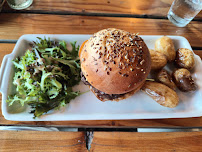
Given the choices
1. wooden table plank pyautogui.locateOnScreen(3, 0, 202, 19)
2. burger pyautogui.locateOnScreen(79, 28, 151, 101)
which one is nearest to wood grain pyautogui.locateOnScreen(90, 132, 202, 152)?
burger pyautogui.locateOnScreen(79, 28, 151, 101)

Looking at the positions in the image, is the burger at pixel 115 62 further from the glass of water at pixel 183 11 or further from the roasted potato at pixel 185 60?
the glass of water at pixel 183 11

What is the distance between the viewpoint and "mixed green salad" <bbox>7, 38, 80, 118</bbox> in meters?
1.00

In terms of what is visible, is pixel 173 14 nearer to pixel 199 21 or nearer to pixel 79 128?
pixel 199 21

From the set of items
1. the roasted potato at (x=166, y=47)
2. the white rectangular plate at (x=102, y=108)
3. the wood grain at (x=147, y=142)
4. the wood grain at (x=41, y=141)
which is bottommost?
the wood grain at (x=41, y=141)

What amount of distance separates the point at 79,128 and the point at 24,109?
405mm

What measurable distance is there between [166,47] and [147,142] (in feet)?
2.43

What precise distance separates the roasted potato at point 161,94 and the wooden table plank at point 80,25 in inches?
24.7

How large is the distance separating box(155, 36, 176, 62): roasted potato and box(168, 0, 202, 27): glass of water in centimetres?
40

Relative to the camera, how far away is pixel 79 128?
112 centimetres

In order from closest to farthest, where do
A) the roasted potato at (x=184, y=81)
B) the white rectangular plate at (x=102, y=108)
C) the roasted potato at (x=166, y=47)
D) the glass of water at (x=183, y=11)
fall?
the white rectangular plate at (x=102, y=108) < the roasted potato at (x=184, y=81) < the roasted potato at (x=166, y=47) < the glass of water at (x=183, y=11)

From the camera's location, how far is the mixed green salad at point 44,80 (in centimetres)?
100

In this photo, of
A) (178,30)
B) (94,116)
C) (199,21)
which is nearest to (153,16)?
(178,30)

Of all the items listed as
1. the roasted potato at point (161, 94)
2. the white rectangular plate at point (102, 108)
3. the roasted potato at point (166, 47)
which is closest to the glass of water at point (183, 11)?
the roasted potato at point (166, 47)

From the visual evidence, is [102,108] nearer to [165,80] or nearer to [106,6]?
[165,80]
